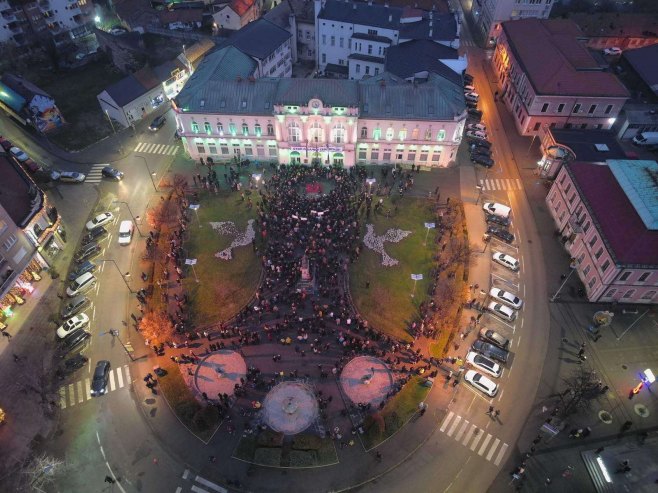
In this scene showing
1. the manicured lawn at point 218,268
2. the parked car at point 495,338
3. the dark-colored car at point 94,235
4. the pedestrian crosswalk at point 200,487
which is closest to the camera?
the pedestrian crosswalk at point 200,487

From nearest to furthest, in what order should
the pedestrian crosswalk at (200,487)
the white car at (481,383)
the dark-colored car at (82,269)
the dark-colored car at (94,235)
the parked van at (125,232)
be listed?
1. the pedestrian crosswalk at (200,487)
2. the white car at (481,383)
3. the dark-colored car at (82,269)
4. the parked van at (125,232)
5. the dark-colored car at (94,235)

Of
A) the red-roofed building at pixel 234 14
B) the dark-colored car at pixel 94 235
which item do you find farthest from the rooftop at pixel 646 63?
the dark-colored car at pixel 94 235

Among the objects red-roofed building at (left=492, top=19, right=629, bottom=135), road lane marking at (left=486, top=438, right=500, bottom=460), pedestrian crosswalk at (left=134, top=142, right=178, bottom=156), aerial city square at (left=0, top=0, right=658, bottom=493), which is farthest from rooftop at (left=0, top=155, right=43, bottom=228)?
red-roofed building at (left=492, top=19, right=629, bottom=135)

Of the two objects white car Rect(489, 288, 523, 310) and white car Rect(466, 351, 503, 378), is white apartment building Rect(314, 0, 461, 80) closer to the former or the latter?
white car Rect(489, 288, 523, 310)

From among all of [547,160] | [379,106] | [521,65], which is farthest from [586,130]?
[379,106]

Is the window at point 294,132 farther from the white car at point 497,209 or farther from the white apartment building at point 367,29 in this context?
the white car at point 497,209

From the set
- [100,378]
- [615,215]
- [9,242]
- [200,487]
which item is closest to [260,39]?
[9,242]
